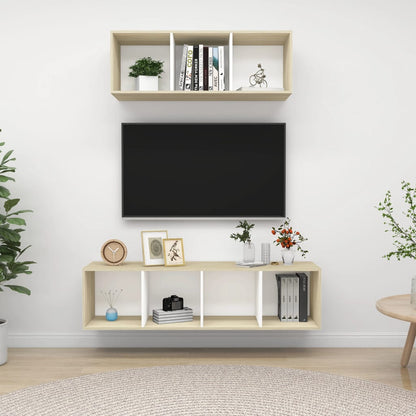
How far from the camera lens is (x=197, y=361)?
3.43 m

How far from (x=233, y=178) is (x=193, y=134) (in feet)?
1.35

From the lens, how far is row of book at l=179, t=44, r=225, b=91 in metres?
3.45

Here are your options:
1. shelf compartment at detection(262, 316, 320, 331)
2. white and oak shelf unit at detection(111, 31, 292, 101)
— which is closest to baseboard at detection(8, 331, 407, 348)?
shelf compartment at detection(262, 316, 320, 331)

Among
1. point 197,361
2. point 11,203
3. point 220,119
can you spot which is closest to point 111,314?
point 197,361

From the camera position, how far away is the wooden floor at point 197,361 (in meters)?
3.17

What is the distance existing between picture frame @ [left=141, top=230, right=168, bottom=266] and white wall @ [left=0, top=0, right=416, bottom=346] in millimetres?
179

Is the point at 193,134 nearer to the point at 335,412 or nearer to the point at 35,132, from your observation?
the point at 35,132

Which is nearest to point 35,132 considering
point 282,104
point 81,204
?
point 81,204

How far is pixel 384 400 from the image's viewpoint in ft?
9.08

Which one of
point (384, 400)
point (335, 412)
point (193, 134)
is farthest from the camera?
point (193, 134)

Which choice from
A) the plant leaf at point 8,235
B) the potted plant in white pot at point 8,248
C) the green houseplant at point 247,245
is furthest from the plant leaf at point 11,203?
the green houseplant at point 247,245

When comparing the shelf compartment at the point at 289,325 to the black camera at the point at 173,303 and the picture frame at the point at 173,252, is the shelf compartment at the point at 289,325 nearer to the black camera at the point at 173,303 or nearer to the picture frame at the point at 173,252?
the black camera at the point at 173,303

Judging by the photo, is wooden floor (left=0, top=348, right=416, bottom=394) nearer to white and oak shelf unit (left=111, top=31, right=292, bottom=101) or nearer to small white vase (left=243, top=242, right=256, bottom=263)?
small white vase (left=243, top=242, right=256, bottom=263)

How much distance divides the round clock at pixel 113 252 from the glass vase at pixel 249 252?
2.61ft
